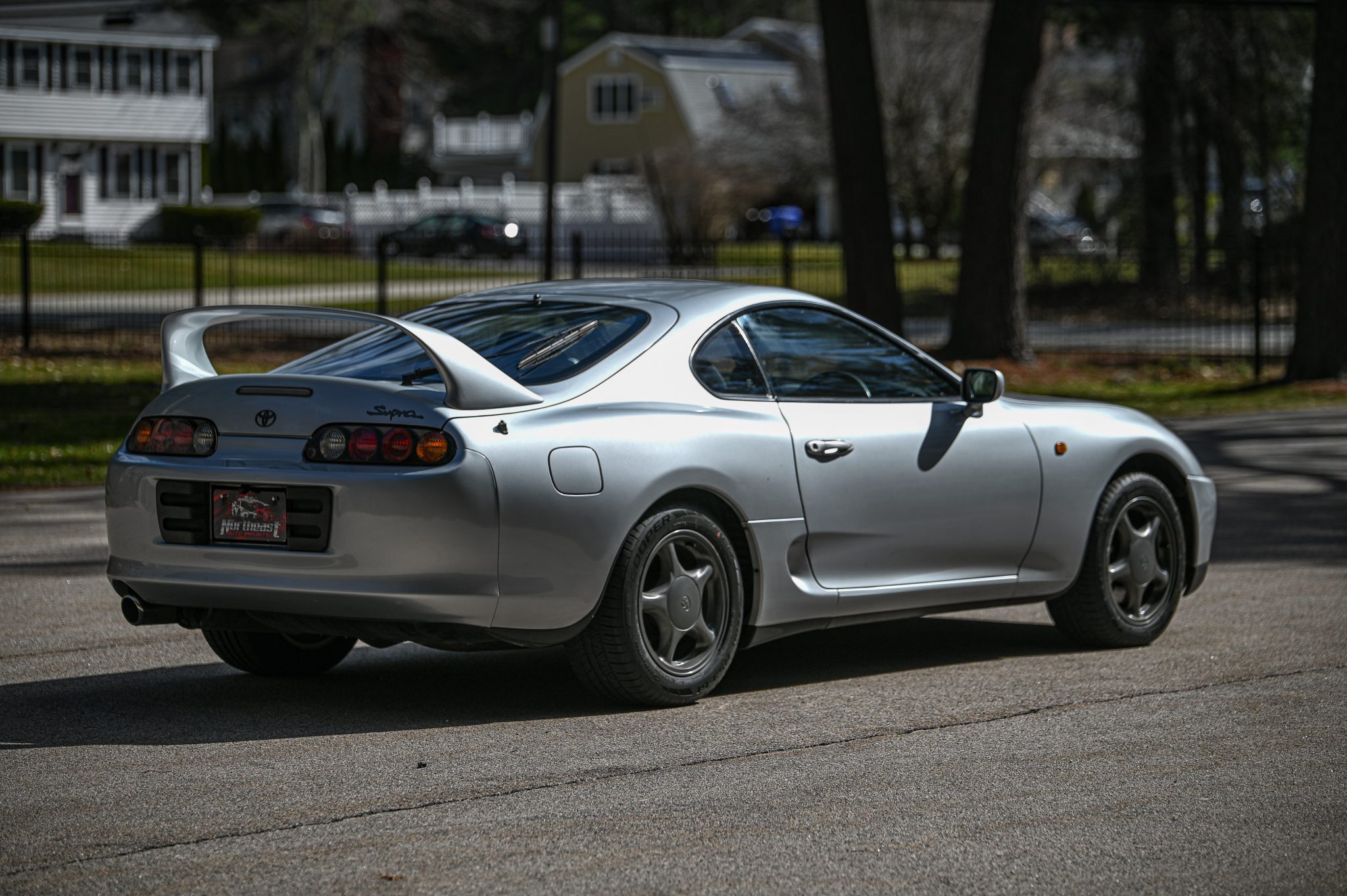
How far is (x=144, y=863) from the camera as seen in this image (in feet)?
14.8

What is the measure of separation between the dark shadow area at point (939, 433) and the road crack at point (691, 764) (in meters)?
1.06

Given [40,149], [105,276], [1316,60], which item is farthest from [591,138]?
[1316,60]

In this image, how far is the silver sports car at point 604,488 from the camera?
19.0 feet

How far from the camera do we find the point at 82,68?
56.8m

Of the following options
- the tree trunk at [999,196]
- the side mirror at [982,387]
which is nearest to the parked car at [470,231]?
the tree trunk at [999,196]

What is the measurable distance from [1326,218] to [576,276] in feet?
32.3

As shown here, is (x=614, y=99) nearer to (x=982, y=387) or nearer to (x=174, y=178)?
(x=174, y=178)

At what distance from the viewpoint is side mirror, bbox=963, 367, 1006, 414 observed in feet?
23.5

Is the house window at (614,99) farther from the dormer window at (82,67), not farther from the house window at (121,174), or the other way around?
the dormer window at (82,67)

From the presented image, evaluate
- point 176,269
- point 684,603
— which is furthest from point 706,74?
point 684,603

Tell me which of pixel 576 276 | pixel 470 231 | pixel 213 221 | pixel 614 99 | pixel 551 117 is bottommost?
pixel 576 276

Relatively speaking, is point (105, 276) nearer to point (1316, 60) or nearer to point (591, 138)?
point (1316, 60)

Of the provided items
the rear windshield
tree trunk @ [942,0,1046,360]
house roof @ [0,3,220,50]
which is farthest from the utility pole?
house roof @ [0,3,220,50]

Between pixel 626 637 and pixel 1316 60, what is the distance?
17034 millimetres
